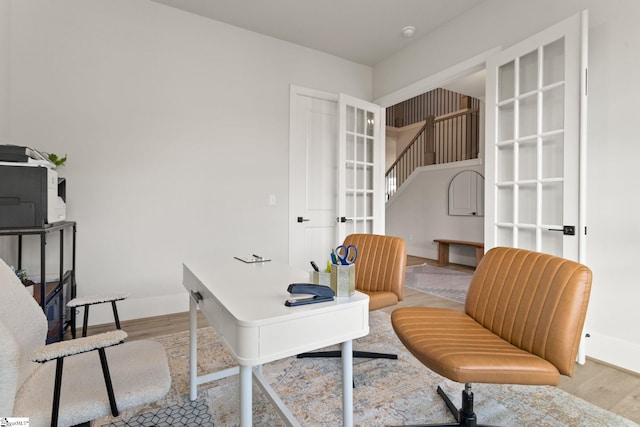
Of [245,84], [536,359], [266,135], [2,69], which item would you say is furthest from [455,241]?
[2,69]

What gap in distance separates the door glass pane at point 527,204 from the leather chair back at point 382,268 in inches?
42.6

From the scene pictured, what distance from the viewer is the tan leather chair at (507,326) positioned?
1195 millimetres

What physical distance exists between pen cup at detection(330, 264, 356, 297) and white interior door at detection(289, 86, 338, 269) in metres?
2.57

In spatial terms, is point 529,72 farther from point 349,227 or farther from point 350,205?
point 349,227

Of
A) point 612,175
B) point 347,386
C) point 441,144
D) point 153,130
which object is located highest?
point 441,144

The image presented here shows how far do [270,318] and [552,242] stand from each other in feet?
7.70

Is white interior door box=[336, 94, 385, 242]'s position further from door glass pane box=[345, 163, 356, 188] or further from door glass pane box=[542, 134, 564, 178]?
door glass pane box=[542, 134, 564, 178]

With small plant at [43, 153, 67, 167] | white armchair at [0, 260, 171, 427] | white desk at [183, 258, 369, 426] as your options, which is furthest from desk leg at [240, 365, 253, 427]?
small plant at [43, 153, 67, 167]

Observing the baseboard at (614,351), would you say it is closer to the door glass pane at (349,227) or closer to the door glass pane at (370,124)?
the door glass pane at (349,227)

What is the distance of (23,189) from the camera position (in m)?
1.93

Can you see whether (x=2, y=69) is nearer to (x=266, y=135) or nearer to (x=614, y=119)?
(x=266, y=135)

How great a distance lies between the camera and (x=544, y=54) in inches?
94.5

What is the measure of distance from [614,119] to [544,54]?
2.28 feet

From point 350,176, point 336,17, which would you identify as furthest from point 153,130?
point 350,176
